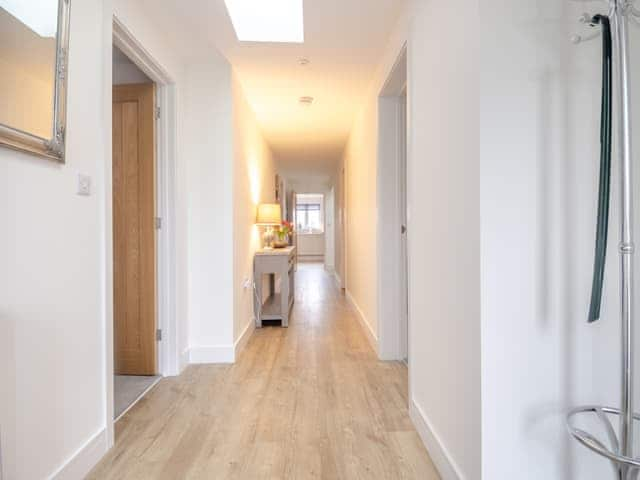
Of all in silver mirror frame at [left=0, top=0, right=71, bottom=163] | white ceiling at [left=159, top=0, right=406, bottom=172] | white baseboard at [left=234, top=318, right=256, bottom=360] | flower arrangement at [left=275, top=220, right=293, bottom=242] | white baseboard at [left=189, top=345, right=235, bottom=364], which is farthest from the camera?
flower arrangement at [left=275, top=220, right=293, bottom=242]

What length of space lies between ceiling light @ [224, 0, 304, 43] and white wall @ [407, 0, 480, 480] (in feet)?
2.98

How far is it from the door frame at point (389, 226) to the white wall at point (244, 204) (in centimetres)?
118

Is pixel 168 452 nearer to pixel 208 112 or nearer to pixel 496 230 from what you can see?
pixel 496 230

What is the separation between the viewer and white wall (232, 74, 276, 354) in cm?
306

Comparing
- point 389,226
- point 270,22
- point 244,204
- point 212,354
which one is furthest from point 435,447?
point 270,22

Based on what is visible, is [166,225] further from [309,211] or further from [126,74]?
[309,211]

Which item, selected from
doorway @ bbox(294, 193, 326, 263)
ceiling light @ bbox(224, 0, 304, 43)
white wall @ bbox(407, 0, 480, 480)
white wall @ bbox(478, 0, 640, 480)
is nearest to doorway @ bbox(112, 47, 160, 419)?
ceiling light @ bbox(224, 0, 304, 43)

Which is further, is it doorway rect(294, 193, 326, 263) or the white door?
doorway rect(294, 193, 326, 263)

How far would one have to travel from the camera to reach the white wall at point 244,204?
306cm

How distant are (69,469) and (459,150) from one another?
1934mm

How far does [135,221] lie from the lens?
2562 millimetres

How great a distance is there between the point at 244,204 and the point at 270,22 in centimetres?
156

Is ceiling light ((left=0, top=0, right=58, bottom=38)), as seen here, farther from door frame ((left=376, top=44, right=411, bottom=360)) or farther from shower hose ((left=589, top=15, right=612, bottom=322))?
door frame ((left=376, top=44, right=411, bottom=360))

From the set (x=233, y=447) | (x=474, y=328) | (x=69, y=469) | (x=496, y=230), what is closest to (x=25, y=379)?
(x=69, y=469)
